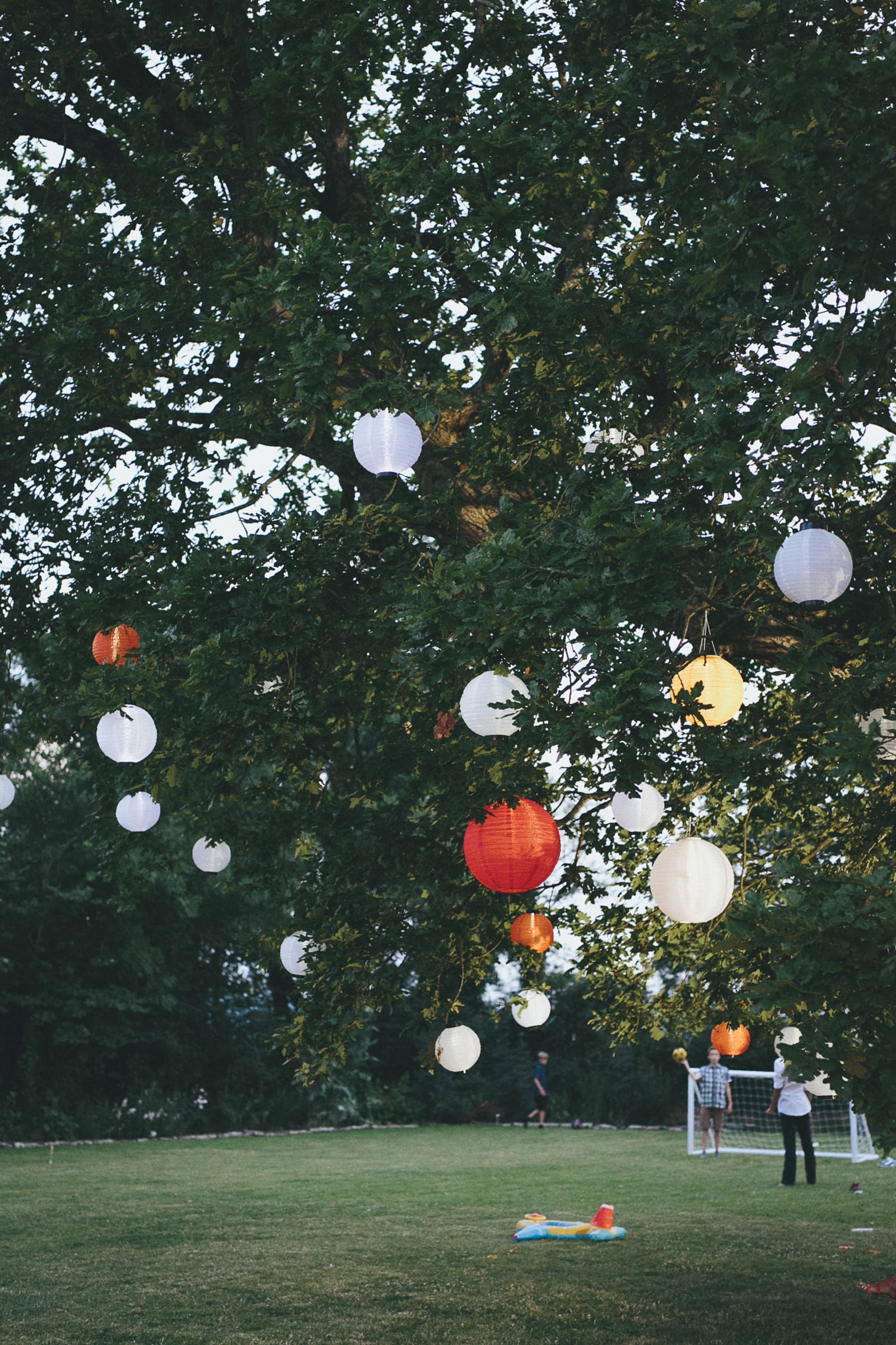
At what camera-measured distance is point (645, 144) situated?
6.69 meters

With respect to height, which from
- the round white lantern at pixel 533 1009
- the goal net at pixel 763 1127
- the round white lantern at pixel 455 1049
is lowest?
the goal net at pixel 763 1127

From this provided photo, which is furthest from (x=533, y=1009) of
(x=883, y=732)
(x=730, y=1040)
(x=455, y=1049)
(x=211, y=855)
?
(x=883, y=732)

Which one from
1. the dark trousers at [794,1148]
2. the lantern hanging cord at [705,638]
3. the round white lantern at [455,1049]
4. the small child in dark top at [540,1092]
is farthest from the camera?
the small child in dark top at [540,1092]

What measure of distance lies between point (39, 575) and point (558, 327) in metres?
4.88

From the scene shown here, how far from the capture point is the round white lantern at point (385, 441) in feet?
18.5

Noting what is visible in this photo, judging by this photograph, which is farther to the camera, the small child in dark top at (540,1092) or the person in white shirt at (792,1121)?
the small child in dark top at (540,1092)

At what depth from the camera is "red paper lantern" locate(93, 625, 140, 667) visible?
7988 mm

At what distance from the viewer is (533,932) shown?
27.9 ft

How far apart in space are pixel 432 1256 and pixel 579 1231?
152cm

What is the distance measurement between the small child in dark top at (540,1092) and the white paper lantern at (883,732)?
19933 mm

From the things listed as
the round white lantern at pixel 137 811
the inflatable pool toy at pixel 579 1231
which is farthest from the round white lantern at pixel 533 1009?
the round white lantern at pixel 137 811

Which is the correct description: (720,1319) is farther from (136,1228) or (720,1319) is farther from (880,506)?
(136,1228)

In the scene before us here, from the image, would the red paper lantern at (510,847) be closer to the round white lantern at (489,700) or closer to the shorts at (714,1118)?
the round white lantern at (489,700)

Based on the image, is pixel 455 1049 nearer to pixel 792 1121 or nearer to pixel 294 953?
pixel 294 953
